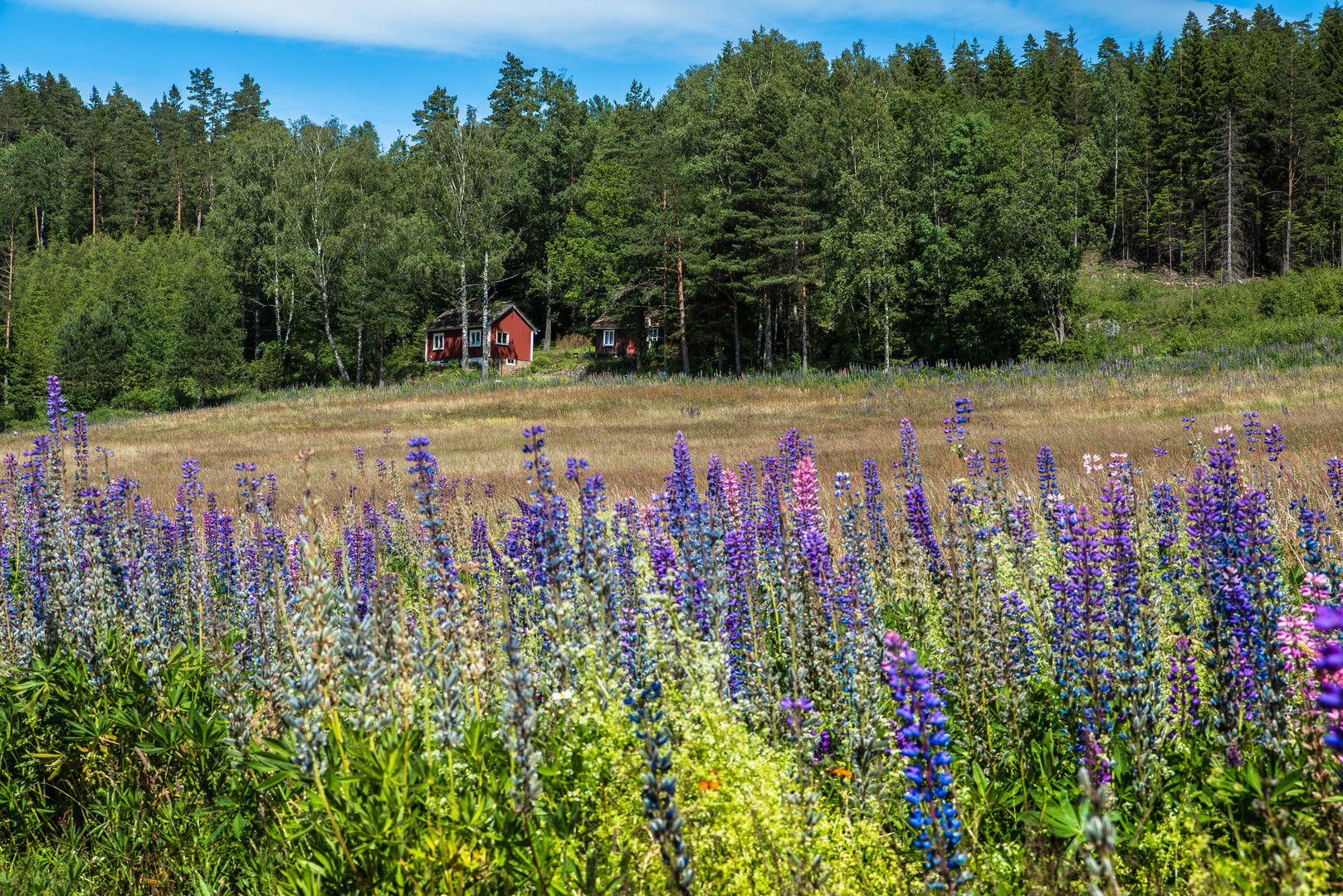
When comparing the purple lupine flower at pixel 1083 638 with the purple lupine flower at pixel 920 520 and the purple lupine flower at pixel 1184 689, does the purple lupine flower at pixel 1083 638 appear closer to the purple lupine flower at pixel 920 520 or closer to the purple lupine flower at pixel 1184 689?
the purple lupine flower at pixel 1184 689

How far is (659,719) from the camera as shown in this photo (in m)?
2.21

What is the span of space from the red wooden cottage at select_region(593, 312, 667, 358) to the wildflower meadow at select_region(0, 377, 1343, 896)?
4672 cm

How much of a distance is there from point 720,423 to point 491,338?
39.8 m

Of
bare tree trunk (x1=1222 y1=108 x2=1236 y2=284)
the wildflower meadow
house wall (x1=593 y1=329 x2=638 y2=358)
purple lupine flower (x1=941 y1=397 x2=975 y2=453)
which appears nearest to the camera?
the wildflower meadow

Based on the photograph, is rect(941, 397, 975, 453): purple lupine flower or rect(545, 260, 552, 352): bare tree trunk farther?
rect(545, 260, 552, 352): bare tree trunk

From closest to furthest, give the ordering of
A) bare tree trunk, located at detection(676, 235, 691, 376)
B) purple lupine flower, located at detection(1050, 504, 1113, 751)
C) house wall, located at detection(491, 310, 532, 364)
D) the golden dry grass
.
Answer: purple lupine flower, located at detection(1050, 504, 1113, 751) < the golden dry grass < bare tree trunk, located at detection(676, 235, 691, 376) < house wall, located at detection(491, 310, 532, 364)

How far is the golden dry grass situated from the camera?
16.3 metres

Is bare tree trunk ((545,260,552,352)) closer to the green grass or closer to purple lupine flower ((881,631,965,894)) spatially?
the green grass

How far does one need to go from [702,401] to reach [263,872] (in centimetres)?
3148

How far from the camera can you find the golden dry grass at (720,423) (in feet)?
53.6

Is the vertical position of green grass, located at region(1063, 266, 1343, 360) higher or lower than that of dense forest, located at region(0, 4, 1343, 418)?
lower

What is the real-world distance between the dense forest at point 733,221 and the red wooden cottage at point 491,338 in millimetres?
1965

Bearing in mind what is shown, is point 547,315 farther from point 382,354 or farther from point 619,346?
point 382,354

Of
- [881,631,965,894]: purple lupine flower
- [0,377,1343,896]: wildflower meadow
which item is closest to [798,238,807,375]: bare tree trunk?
[0,377,1343,896]: wildflower meadow
